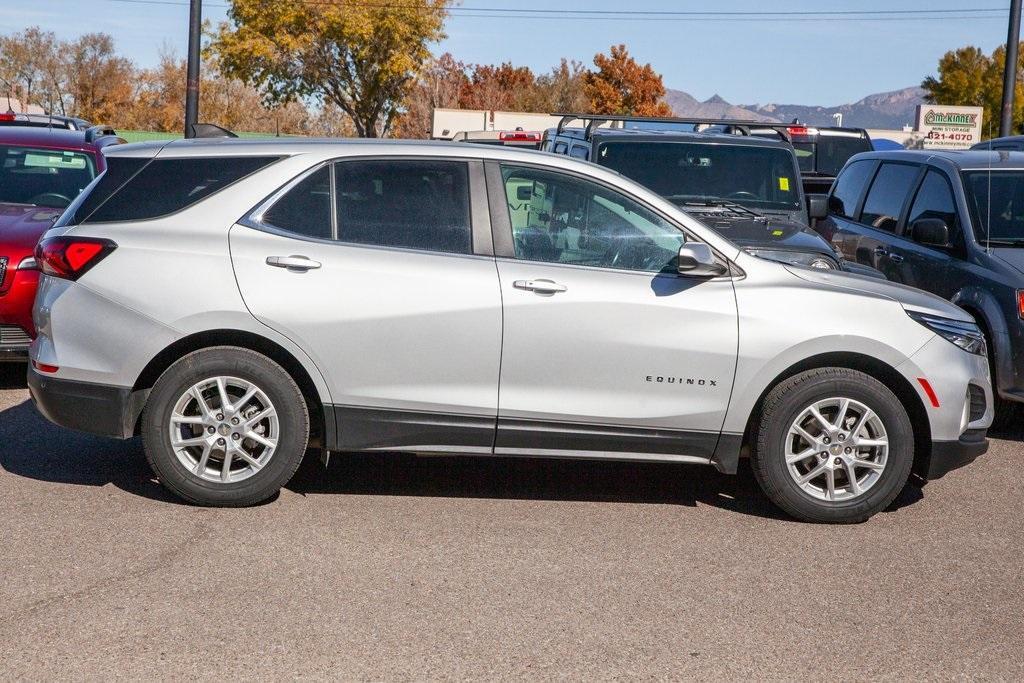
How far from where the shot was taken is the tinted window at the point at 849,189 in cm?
1102

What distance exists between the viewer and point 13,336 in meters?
8.41

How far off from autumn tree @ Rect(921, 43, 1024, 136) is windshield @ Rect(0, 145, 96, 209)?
4543 cm

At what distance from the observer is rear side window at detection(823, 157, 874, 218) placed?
11.0m

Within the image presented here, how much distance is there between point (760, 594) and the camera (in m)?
5.20

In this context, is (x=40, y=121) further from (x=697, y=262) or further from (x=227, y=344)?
(x=697, y=262)

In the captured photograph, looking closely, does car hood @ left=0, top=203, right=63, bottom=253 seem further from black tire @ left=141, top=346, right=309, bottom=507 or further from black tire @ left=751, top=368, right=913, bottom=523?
black tire @ left=751, top=368, right=913, bottom=523

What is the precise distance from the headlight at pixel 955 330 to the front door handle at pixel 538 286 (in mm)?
1773

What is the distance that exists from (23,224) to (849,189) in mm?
6845

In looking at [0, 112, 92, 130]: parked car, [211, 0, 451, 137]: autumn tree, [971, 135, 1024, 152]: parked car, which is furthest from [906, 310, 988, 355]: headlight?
[211, 0, 451, 137]: autumn tree

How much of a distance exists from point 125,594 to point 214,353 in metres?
1.41

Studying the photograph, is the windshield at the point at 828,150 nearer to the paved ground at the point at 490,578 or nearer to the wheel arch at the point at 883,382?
the paved ground at the point at 490,578

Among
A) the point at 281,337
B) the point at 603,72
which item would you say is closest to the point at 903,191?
the point at 281,337

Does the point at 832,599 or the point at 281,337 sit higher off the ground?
the point at 281,337

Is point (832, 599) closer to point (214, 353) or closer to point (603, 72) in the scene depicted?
point (214, 353)
